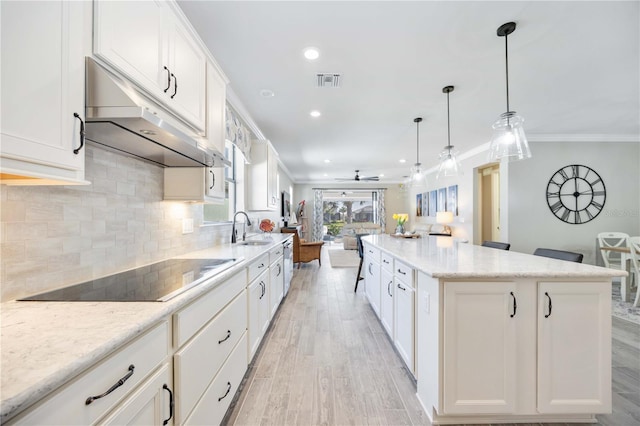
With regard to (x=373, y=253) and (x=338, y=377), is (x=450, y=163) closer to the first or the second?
(x=373, y=253)

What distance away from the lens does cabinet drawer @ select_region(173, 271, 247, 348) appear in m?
1.03

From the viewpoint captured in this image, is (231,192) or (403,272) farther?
(231,192)

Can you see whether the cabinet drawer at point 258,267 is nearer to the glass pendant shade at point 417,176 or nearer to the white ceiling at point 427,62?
the white ceiling at point 427,62

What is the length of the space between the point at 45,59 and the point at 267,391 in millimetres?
2007

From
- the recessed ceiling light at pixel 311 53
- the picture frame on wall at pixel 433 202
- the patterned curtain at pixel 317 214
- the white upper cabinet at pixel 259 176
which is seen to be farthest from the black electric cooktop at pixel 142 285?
the patterned curtain at pixel 317 214

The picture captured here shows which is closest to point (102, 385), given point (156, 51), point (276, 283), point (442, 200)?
point (156, 51)

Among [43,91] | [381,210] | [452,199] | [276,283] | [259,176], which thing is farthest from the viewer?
[381,210]

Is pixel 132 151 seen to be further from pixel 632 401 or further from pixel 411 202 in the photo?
pixel 411 202

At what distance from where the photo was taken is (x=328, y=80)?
2703 mm

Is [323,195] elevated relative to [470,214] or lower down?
elevated

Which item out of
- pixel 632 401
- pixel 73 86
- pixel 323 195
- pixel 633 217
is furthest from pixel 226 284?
pixel 323 195

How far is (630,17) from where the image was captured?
1.89 meters

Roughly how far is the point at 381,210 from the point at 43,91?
10.3 m

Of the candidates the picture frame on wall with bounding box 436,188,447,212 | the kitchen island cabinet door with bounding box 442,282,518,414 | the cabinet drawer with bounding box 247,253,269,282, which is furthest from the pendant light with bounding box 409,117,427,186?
the picture frame on wall with bounding box 436,188,447,212
